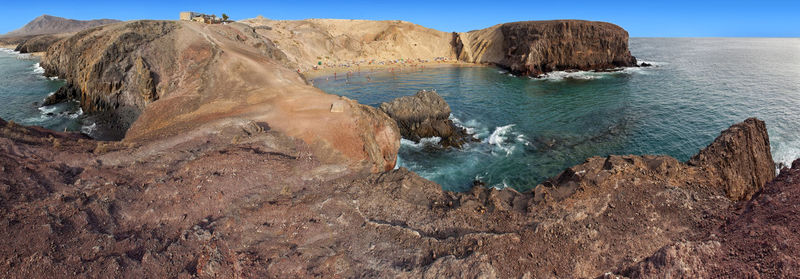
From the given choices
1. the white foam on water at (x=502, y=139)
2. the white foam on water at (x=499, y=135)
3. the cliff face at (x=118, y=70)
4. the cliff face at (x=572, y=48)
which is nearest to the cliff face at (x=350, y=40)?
the cliff face at (x=572, y=48)

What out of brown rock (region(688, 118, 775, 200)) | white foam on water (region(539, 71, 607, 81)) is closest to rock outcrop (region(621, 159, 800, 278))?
brown rock (region(688, 118, 775, 200))

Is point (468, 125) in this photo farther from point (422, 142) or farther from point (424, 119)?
point (422, 142)

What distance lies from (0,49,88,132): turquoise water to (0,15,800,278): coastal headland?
2013 cm

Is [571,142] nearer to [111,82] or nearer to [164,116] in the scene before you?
[164,116]

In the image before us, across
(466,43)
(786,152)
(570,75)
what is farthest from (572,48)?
(786,152)

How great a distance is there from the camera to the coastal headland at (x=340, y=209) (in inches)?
267

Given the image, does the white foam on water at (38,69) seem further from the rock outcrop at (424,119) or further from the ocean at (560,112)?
the rock outcrop at (424,119)

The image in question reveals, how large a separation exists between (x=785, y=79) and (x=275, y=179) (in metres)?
67.4

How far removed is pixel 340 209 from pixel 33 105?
43274mm

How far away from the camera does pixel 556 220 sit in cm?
875

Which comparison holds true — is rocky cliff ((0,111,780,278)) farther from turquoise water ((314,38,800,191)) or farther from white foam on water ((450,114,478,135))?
white foam on water ((450,114,478,135))

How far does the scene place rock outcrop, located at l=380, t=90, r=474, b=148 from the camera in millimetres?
26581

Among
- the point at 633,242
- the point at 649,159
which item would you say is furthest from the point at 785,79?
the point at 633,242

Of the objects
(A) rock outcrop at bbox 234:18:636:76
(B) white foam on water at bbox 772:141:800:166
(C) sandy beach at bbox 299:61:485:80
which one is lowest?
(B) white foam on water at bbox 772:141:800:166
